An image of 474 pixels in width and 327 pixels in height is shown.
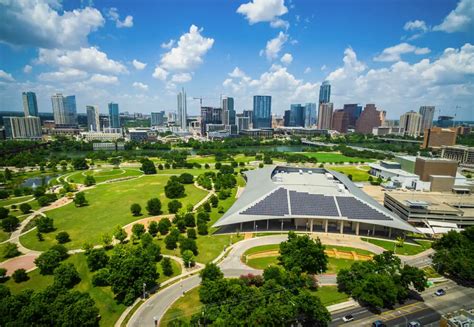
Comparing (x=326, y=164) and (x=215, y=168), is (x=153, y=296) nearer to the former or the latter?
(x=215, y=168)

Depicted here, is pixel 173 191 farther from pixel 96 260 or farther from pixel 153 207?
pixel 96 260

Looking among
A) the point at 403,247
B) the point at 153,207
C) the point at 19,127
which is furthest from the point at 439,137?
the point at 19,127

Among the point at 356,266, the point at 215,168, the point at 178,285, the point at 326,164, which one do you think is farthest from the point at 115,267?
the point at 326,164

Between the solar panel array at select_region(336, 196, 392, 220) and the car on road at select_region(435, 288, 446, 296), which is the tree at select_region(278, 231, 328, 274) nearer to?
the car on road at select_region(435, 288, 446, 296)

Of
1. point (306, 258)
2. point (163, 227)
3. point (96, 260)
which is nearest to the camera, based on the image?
point (306, 258)

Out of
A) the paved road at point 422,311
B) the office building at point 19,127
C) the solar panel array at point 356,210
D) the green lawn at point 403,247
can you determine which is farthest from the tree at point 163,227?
the office building at point 19,127

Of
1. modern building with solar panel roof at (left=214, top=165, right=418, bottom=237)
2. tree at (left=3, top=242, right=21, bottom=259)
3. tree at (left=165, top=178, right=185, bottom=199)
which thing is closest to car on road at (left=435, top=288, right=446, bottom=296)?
modern building with solar panel roof at (left=214, top=165, right=418, bottom=237)
